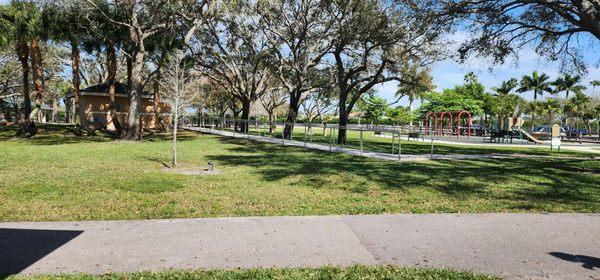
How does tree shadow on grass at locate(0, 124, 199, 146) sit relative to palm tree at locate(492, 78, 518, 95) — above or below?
below

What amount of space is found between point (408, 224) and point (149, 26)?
19.5m

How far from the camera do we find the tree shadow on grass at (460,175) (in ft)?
27.3

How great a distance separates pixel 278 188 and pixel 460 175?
490 centimetres

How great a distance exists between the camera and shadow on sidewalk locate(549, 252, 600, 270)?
4.34 m

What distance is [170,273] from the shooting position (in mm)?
3961

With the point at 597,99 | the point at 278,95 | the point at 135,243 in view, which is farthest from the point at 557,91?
the point at 135,243

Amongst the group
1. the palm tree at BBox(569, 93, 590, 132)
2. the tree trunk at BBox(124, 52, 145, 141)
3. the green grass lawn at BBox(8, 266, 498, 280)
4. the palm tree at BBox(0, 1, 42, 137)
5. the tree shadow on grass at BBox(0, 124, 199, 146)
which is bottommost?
the green grass lawn at BBox(8, 266, 498, 280)

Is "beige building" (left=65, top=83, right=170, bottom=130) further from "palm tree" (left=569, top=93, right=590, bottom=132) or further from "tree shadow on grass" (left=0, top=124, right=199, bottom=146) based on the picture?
"palm tree" (left=569, top=93, right=590, bottom=132)

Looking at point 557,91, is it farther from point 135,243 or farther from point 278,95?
point 135,243

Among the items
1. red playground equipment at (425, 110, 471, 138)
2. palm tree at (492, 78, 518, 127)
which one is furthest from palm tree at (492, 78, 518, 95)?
red playground equipment at (425, 110, 471, 138)

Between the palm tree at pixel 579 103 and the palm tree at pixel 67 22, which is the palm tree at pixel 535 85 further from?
the palm tree at pixel 67 22

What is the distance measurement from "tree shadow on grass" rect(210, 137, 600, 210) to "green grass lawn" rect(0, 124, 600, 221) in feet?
0.08

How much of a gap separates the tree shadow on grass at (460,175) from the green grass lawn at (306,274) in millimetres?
4101

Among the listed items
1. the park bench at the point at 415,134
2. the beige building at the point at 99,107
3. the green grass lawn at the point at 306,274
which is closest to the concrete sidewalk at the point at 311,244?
the green grass lawn at the point at 306,274
